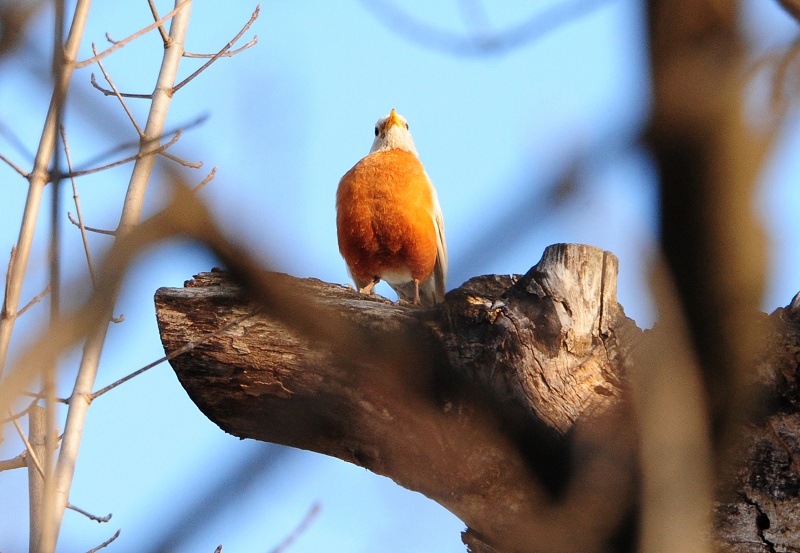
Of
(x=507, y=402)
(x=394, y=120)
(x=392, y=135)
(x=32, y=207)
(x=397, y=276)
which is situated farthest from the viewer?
(x=394, y=120)

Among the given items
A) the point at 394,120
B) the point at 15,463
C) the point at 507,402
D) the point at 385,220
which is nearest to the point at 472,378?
the point at 507,402

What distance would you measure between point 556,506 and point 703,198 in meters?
1.89

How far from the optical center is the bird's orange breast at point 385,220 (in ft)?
23.3

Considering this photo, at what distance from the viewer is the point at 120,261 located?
1.03 meters

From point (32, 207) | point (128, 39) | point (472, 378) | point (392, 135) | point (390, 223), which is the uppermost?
point (392, 135)

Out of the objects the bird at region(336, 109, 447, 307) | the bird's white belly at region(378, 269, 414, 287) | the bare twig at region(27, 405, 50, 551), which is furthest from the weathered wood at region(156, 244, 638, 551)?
the bird's white belly at region(378, 269, 414, 287)

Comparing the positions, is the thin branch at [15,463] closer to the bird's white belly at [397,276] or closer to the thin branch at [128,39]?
the thin branch at [128,39]

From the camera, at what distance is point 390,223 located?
7.09 metres

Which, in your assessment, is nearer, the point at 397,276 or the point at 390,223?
the point at 390,223

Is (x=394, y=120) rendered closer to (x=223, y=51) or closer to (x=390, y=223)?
(x=390, y=223)

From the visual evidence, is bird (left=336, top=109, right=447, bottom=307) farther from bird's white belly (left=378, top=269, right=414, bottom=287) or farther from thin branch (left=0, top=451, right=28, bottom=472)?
thin branch (left=0, top=451, right=28, bottom=472)

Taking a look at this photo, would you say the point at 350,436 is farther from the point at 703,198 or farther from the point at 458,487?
the point at 703,198

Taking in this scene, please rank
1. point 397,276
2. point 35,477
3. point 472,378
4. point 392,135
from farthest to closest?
1. point 392,135
2. point 397,276
3. point 472,378
4. point 35,477

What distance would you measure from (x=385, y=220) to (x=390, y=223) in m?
0.05
